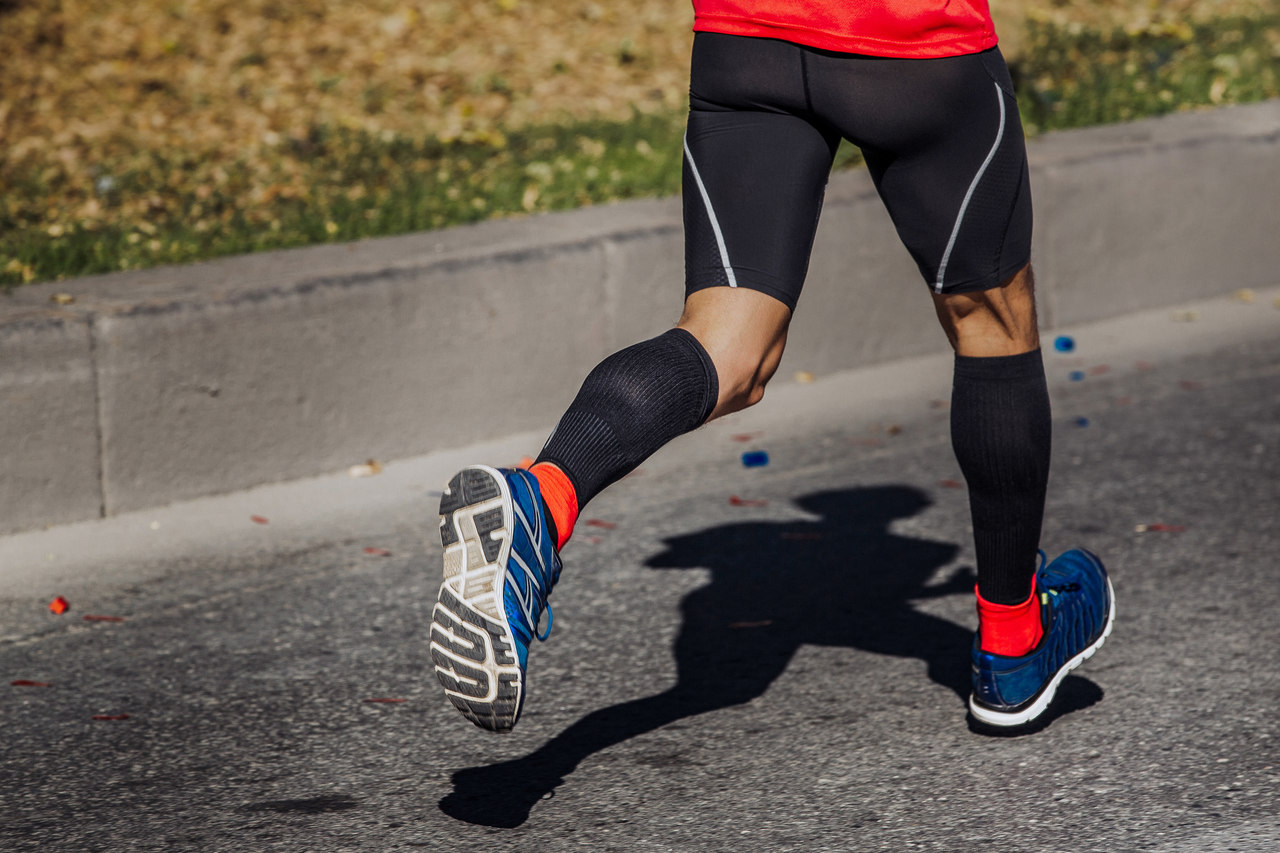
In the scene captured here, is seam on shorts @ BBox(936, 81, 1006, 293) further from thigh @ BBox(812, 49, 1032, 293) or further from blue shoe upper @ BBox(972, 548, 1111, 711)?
blue shoe upper @ BBox(972, 548, 1111, 711)

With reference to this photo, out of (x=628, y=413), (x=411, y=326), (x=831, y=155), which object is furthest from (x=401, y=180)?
(x=628, y=413)

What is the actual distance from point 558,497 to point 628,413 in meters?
0.16

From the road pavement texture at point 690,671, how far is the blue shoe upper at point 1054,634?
0.37ft

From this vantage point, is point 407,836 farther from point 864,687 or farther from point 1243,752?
point 1243,752

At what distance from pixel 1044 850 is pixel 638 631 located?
3.99ft

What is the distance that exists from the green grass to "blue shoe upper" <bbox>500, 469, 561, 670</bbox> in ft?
9.68

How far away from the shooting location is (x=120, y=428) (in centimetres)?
423

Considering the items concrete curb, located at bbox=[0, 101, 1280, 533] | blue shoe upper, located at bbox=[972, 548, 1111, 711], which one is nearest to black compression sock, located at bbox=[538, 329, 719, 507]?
blue shoe upper, located at bbox=[972, 548, 1111, 711]

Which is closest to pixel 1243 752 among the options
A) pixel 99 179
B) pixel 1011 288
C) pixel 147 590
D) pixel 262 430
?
pixel 1011 288

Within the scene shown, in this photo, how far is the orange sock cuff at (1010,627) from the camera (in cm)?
279

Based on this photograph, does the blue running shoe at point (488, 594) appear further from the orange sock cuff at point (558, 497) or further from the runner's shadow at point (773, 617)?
the runner's shadow at point (773, 617)

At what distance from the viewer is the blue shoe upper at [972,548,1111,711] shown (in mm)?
2803

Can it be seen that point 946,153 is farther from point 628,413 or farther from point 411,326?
point 411,326

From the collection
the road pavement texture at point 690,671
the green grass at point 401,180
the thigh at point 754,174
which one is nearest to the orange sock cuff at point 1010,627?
the road pavement texture at point 690,671
